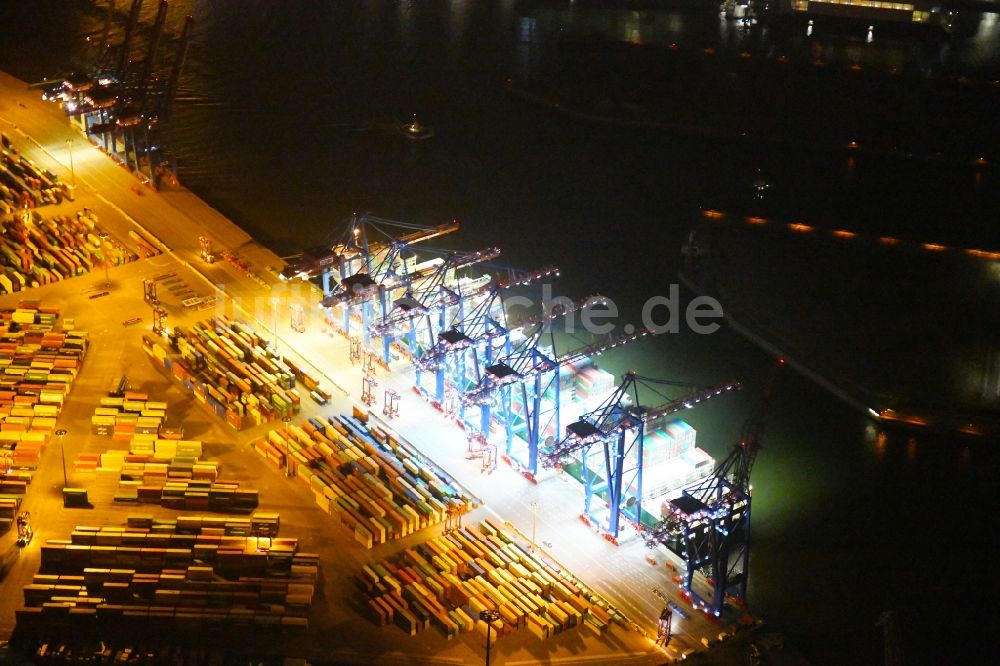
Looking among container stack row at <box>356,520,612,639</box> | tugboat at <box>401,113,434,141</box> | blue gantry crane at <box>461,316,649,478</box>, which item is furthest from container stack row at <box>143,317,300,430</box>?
tugboat at <box>401,113,434,141</box>

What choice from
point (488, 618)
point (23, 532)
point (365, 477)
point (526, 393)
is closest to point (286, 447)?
point (365, 477)

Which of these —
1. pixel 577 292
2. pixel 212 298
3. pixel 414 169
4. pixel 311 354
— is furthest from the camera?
pixel 414 169

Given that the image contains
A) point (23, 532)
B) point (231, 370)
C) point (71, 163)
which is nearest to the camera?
point (23, 532)

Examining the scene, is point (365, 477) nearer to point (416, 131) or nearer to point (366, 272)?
point (366, 272)

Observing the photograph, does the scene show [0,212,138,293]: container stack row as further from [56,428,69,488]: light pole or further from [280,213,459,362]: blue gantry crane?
[56,428,69,488]: light pole

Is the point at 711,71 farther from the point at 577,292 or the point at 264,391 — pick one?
the point at 264,391

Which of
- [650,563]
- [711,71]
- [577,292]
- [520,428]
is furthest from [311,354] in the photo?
[711,71]
